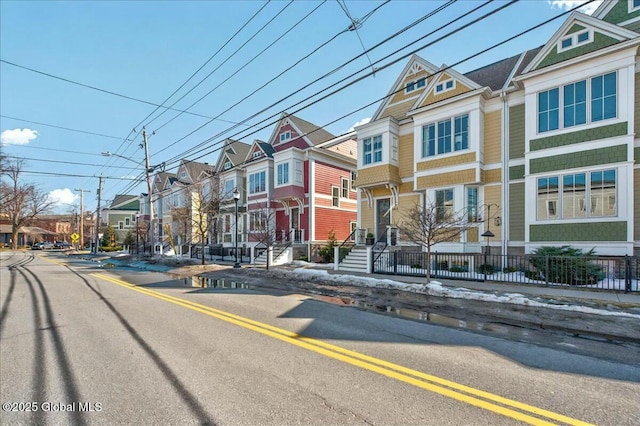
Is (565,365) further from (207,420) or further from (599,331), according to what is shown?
(207,420)

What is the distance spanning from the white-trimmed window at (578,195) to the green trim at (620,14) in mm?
6416

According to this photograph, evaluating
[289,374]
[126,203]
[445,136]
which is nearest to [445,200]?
[445,136]

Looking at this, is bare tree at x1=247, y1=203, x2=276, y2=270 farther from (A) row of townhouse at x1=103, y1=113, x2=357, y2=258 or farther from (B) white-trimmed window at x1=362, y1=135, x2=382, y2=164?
(B) white-trimmed window at x1=362, y1=135, x2=382, y2=164

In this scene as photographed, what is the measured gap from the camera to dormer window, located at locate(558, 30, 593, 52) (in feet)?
40.8

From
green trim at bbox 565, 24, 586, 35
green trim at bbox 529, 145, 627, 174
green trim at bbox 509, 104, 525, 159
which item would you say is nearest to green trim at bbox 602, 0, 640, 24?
green trim at bbox 565, 24, 586, 35

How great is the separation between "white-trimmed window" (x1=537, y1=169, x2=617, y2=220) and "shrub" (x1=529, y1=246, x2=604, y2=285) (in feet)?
5.51

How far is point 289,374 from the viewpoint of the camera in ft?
13.9

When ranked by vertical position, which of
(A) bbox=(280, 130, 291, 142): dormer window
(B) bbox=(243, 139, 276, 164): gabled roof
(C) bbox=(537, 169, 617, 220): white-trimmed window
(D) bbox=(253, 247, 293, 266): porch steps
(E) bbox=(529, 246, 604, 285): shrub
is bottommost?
(D) bbox=(253, 247, 293, 266): porch steps

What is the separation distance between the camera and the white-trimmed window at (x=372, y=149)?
18.8 m

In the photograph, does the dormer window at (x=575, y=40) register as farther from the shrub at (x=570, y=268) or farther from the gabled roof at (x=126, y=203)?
the gabled roof at (x=126, y=203)

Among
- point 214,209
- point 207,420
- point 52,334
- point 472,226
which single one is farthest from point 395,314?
point 214,209

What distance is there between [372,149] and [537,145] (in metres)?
8.26

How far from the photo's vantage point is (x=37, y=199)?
58688mm

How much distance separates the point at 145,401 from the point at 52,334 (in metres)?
4.14
